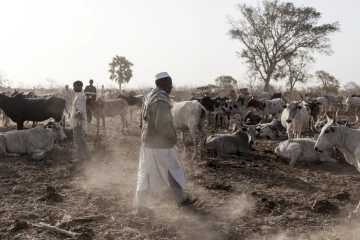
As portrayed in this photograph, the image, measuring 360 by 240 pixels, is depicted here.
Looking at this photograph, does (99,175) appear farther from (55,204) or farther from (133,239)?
(133,239)

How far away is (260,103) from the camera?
19.3m

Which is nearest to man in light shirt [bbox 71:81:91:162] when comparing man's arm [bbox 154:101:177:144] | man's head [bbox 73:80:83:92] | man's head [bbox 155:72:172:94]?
man's head [bbox 73:80:83:92]

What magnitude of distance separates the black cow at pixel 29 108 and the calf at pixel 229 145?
19.4 ft

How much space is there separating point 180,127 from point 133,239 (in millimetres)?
5818

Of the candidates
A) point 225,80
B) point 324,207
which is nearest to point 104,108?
point 324,207

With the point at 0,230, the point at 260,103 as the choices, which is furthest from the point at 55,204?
the point at 260,103

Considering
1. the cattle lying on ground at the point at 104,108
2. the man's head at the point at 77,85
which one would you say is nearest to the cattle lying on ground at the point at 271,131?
the cattle lying on ground at the point at 104,108

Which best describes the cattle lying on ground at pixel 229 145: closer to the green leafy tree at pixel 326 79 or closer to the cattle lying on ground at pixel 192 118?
the cattle lying on ground at pixel 192 118

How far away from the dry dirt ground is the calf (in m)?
0.61

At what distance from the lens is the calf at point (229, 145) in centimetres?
1078

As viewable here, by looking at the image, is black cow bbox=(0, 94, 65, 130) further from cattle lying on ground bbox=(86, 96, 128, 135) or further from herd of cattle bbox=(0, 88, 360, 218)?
cattle lying on ground bbox=(86, 96, 128, 135)

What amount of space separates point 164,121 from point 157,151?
47 centimetres

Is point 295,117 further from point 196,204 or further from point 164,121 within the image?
point 164,121

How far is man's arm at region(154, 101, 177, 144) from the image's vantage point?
17.8 feet
